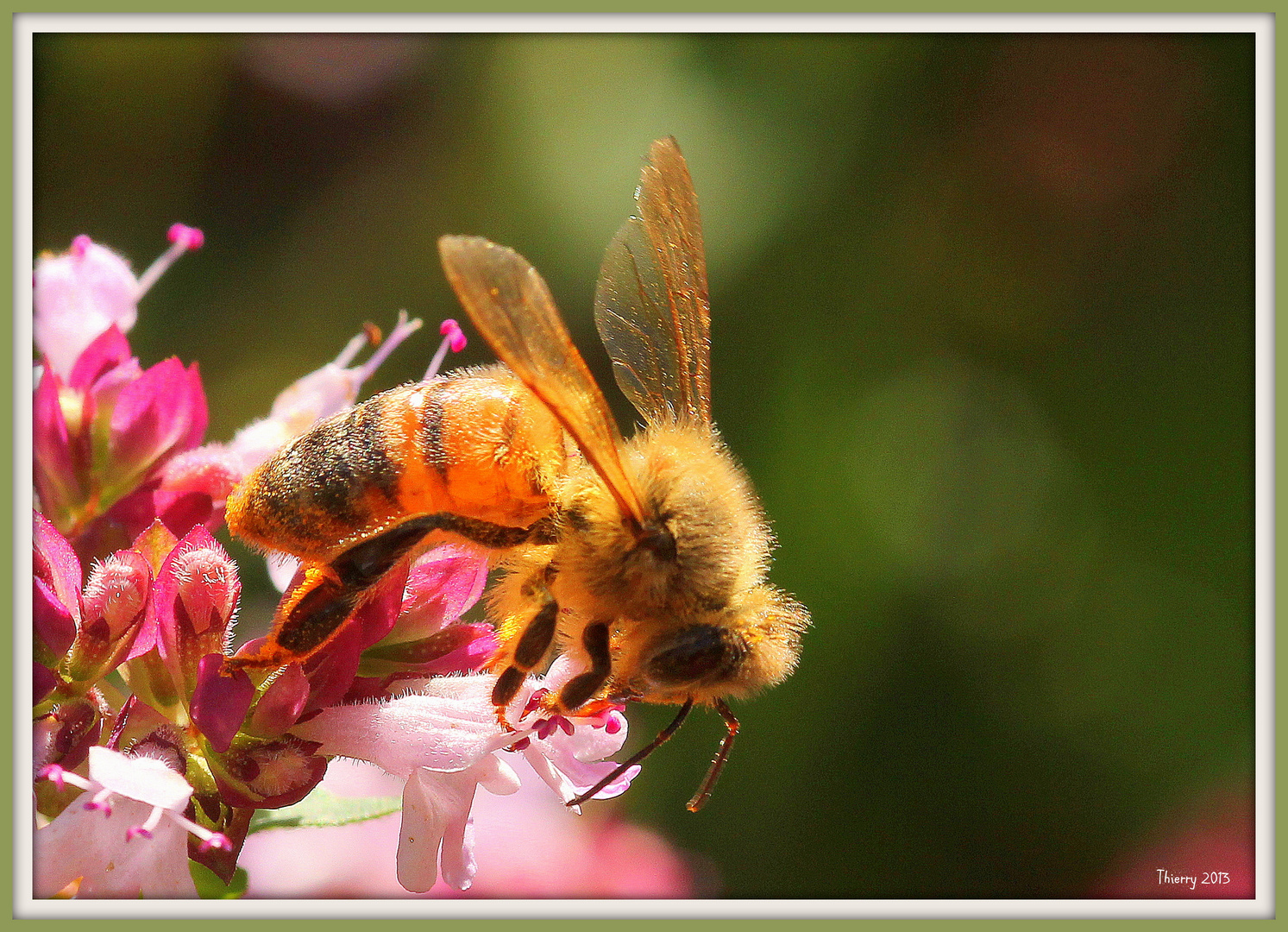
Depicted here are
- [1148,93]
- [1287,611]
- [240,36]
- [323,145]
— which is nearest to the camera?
[1287,611]

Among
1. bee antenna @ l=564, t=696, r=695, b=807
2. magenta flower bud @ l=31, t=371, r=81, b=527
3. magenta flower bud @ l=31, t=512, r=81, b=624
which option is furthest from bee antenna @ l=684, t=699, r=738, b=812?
magenta flower bud @ l=31, t=371, r=81, b=527

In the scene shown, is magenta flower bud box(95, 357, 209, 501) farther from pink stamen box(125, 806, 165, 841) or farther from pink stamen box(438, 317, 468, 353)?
pink stamen box(125, 806, 165, 841)

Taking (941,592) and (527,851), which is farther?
(941,592)

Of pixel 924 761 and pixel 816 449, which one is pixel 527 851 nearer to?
pixel 924 761

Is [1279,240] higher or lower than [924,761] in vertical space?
→ higher

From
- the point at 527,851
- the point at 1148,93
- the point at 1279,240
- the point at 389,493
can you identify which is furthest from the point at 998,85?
the point at 389,493

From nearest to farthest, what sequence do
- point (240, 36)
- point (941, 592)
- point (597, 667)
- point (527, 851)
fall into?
point (597, 667) → point (240, 36) → point (527, 851) → point (941, 592)

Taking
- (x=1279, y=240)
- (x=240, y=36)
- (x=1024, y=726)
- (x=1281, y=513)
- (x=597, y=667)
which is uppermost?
(x=240, y=36)
